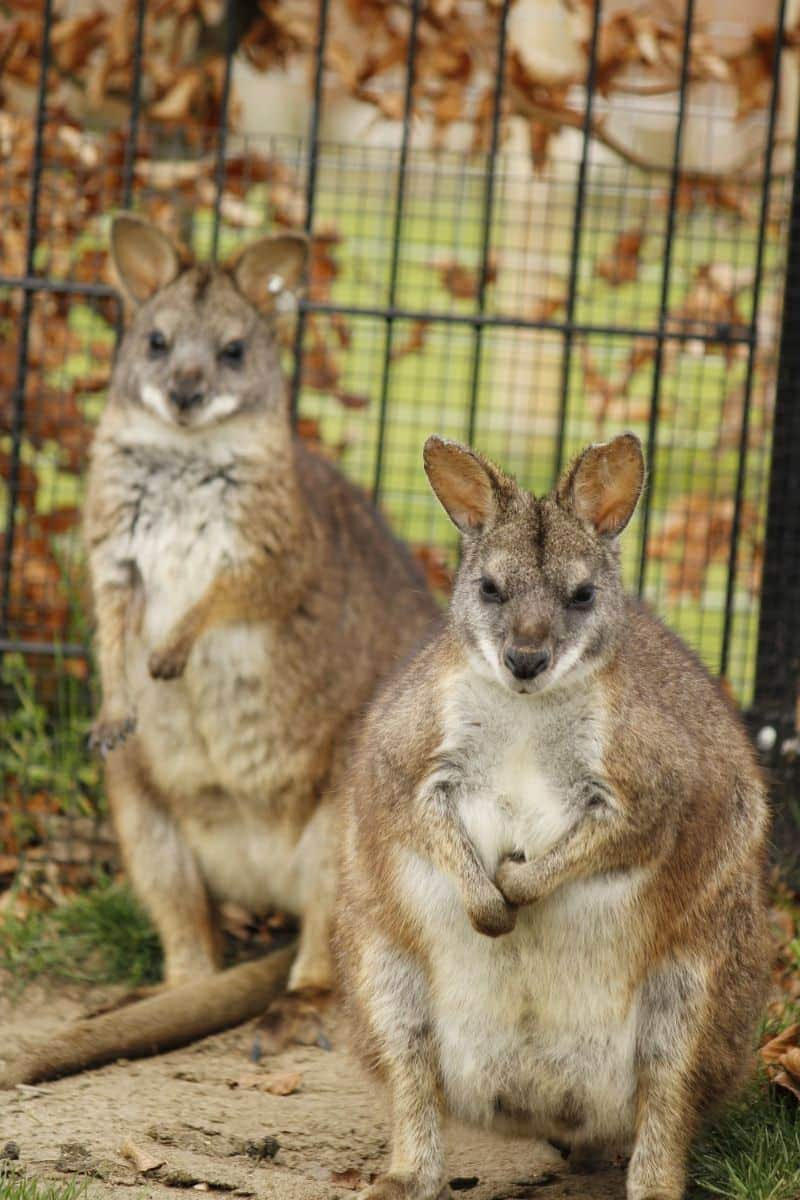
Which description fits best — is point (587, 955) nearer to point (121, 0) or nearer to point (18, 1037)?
Answer: point (18, 1037)

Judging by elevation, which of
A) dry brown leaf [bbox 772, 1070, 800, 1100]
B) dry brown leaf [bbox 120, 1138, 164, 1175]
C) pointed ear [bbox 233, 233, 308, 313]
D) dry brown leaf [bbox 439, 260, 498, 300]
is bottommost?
dry brown leaf [bbox 120, 1138, 164, 1175]

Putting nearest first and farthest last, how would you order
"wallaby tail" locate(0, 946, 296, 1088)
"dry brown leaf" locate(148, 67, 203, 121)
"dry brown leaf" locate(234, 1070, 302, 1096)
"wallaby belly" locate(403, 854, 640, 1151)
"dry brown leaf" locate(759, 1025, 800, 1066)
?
"wallaby belly" locate(403, 854, 640, 1151), "dry brown leaf" locate(759, 1025, 800, 1066), "wallaby tail" locate(0, 946, 296, 1088), "dry brown leaf" locate(234, 1070, 302, 1096), "dry brown leaf" locate(148, 67, 203, 121)

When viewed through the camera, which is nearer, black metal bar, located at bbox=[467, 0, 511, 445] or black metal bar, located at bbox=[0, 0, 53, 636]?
black metal bar, located at bbox=[467, 0, 511, 445]

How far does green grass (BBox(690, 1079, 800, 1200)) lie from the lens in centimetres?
374

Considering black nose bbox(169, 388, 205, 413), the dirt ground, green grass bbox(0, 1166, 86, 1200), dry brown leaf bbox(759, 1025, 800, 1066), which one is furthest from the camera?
black nose bbox(169, 388, 205, 413)

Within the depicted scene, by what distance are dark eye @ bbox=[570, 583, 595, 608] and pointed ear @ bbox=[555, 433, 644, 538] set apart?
0.17m

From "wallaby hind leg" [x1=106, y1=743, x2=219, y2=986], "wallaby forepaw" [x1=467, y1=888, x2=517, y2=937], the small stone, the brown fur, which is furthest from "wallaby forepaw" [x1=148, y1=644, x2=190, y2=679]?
"wallaby forepaw" [x1=467, y1=888, x2=517, y2=937]

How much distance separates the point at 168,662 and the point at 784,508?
2241 millimetres

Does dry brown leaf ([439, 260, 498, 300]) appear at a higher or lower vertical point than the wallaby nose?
higher

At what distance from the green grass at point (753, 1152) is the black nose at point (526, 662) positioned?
1.16 meters

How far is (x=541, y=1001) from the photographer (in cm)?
367

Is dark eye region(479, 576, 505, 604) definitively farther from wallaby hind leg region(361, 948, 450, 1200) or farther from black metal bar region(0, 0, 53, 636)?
black metal bar region(0, 0, 53, 636)

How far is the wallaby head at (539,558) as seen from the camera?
3.53 metres

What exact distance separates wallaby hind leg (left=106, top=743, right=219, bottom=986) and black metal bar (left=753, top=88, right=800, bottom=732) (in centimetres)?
197
